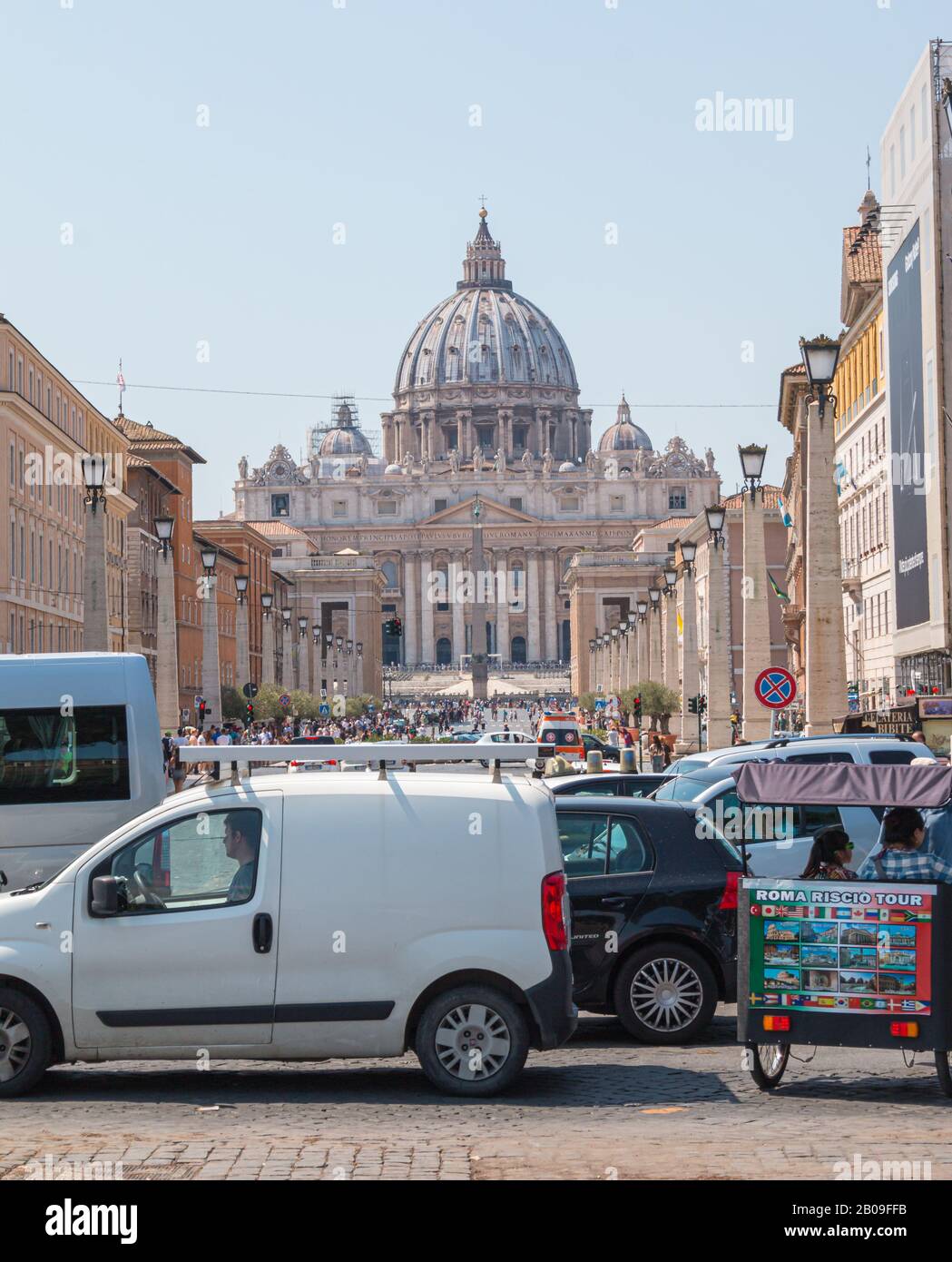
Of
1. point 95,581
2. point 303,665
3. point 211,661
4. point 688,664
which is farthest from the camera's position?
point 303,665

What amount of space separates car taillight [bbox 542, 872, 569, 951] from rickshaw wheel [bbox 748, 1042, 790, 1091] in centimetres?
109

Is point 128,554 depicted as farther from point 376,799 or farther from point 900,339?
point 376,799

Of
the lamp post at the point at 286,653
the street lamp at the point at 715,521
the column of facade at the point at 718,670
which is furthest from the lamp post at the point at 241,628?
the street lamp at the point at 715,521

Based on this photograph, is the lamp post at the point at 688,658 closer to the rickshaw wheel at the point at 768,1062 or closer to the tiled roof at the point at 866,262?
the tiled roof at the point at 866,262

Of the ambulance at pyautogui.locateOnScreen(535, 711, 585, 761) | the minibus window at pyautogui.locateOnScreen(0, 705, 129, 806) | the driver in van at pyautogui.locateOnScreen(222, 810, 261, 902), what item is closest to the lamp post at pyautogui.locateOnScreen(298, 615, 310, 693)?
the ambulance at pyautogui.locateOnScreen(535, 711, 585, 761)

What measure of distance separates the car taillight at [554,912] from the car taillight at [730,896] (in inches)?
86.4

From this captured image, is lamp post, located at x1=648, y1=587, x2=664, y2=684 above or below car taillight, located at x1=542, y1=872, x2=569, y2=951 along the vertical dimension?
above

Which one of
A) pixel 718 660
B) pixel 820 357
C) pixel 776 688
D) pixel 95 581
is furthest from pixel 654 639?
pixel 820 357

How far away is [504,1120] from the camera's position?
937 centimetres

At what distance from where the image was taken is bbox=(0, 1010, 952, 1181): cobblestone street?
8.05m

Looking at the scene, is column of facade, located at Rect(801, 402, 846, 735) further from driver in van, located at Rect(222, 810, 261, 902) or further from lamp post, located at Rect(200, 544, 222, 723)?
lamp post, located at Rect(200, 544, 222, 723)

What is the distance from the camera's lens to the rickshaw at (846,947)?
9750 mm

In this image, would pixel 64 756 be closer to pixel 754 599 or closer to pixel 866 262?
pixel 754 599

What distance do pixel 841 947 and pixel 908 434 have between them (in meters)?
36.8
